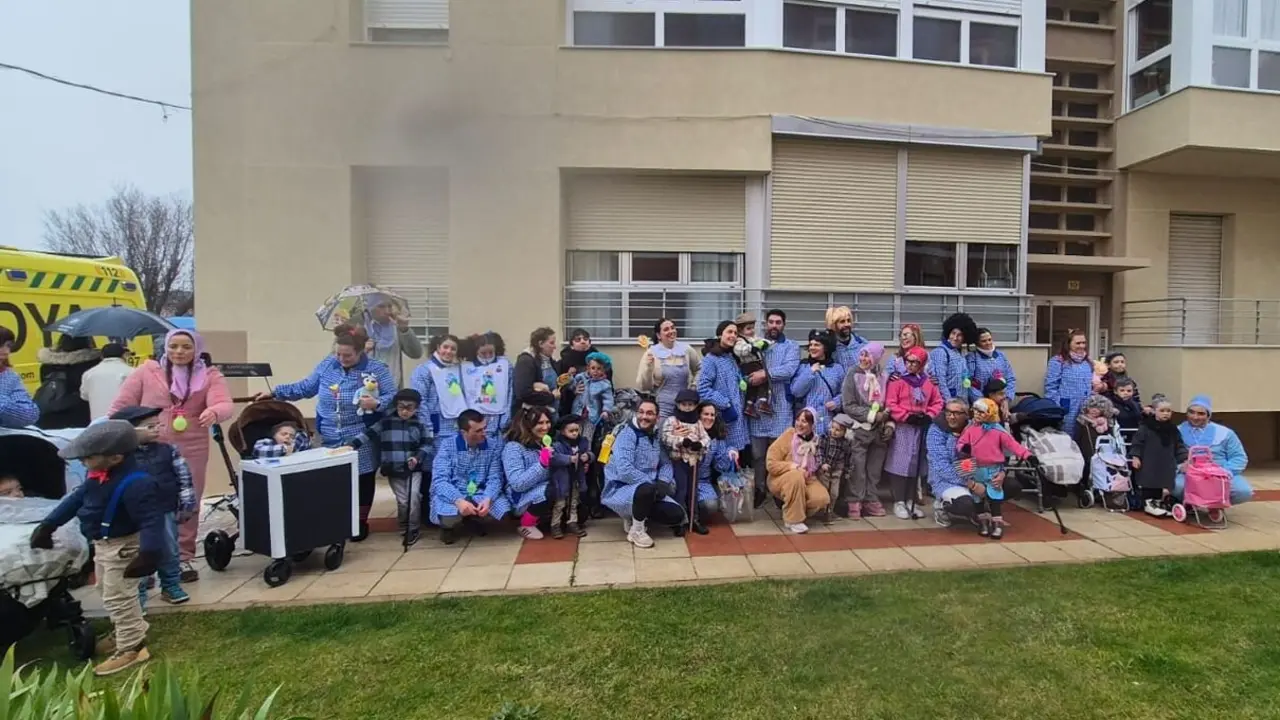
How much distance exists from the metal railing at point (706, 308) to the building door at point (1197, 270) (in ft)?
14.9

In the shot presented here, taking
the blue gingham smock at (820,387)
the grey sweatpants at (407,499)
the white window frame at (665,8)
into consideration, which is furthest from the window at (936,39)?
the grey sweatpants at (407,499)

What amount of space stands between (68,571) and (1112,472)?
7968 mm

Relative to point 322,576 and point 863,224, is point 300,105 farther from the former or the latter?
point 863,224

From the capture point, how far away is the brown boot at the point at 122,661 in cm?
324

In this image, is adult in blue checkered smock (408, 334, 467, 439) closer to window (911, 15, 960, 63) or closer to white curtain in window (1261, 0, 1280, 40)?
window (911, 15, 960, 63)

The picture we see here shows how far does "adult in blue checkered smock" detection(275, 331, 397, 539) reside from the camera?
16.7ft

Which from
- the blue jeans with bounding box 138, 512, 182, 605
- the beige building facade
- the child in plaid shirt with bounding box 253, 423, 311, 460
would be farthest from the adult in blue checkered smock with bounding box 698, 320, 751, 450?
the blue jeans with bounding box 138, 512, 182, 605

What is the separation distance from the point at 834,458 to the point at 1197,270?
7.53 metres

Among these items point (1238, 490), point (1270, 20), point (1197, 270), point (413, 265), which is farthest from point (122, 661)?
point (1270, 20)

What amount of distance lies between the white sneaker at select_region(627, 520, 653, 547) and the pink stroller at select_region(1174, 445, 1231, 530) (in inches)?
189

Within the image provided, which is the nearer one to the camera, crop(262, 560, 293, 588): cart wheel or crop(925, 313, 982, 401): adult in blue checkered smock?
crop(262, 560, 293, 588): cart wheel

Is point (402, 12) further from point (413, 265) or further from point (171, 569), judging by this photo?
point (171, 569)

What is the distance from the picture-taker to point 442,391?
18.0ft

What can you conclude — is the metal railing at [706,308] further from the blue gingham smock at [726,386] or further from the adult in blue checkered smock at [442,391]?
the adult in blue checkered smock at [442,391]
